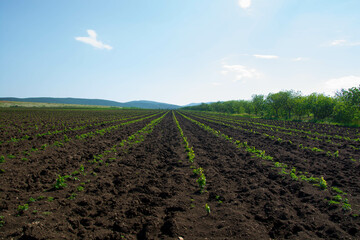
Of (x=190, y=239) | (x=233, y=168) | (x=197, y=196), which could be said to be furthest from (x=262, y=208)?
(x=233, y=168)

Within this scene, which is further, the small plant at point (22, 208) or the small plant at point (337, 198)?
the small plant at point (337, 198)

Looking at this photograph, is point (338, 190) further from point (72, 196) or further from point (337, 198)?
point (72, 196)

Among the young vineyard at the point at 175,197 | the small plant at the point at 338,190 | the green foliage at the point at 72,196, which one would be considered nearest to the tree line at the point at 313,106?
the young vineyard at the point at 175,197

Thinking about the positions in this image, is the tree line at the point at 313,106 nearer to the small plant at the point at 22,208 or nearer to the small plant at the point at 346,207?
the small plant at the point at 346,207

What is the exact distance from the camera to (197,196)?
22.7 ft

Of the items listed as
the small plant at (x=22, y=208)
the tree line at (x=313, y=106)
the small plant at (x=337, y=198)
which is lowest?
the small plant at (x=22, y=208)

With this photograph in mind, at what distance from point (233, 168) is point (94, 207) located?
6.89 metres

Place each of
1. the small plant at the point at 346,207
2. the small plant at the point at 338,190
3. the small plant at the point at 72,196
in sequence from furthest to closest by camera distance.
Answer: the small plant at the point at 338,190
the small plant at the point at 72,196
the small plant at the point at 346,207

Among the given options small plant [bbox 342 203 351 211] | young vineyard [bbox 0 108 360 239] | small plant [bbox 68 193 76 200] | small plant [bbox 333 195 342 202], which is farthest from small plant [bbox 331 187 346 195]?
small plant [bbox 68 193 76 200]

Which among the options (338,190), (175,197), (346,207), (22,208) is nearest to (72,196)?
(22,208)

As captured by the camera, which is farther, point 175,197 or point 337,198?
point 175,197

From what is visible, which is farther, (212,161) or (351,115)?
(351,115)

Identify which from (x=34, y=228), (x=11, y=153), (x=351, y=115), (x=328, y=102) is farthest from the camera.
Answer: (x=328, y=102)

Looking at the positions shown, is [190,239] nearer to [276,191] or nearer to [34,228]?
[34,228]
